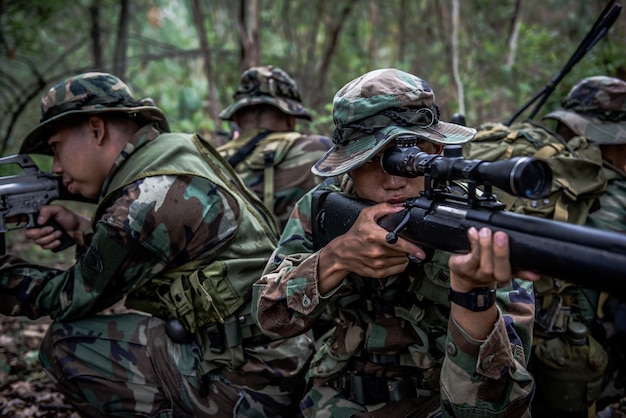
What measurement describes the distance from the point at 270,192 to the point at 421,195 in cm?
263

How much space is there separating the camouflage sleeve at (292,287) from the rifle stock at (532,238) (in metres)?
0.43

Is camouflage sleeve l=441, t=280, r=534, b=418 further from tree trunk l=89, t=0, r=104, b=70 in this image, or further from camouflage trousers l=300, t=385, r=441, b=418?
tree trunk l=89, t=0, r=104, b=70

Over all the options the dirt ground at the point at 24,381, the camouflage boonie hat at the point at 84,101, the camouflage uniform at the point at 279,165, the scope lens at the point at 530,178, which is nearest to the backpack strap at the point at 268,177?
the camouflage uniform at the point at 279,165

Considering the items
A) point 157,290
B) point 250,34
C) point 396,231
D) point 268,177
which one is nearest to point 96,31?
point 250,34

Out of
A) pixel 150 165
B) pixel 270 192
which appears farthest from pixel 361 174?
Result: pixel 270 192

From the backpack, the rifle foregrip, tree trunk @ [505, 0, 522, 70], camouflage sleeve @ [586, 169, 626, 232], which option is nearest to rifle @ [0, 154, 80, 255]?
the rifle foregrip

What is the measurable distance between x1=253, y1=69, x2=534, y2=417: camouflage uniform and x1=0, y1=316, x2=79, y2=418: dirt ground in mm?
2027

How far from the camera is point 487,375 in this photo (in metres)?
1.79

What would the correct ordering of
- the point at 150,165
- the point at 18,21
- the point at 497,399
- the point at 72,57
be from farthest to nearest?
1. the point at 72,57
2. the point at 18,21
3. the point at 150,165
4. the point at 497,399

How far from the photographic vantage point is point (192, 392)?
→ 3.00 m

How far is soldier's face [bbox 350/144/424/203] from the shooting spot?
2111 millimetres

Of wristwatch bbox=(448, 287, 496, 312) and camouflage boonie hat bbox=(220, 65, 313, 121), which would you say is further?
camouflage boonie hat bbox=(220, 65, 313, 121)

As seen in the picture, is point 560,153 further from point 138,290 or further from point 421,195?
point 138,290

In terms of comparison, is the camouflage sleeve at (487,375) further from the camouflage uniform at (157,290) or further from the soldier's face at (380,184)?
the camouflage uniform at (157,290)
